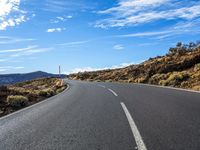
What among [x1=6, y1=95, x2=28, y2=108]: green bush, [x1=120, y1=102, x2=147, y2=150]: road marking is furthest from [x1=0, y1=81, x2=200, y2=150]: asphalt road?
[x1=6, y1=95, x2=28, y2=108]: green bush

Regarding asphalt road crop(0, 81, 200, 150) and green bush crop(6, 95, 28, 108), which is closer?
asphalt road crop(0, 81, 200, 150)

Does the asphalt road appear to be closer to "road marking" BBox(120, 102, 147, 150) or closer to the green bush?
"road marking" BBox(120, 102, 147, 150)

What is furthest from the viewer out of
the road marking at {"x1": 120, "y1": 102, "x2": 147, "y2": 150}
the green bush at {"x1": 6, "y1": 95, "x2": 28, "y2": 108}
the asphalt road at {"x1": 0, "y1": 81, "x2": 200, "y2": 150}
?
the green bush at {"x1": 6, "y1": 95, "x2": 28, "y2": 108}

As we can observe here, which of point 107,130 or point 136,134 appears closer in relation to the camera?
point 136,134

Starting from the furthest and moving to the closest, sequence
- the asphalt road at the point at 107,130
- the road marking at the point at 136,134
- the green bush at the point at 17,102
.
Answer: the green bush at the point at 17,102, the asphalt road at the point at 107,130, the road marking at the point at 136,134

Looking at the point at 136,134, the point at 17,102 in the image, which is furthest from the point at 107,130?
the point at 17,102

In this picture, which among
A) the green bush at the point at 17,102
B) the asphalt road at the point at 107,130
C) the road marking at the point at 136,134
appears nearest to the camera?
the road marking at the point at 136,134

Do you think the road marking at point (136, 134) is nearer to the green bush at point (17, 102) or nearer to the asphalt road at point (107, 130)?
the asphalt road at point (107, 130)

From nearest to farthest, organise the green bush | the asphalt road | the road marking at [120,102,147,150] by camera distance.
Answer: the road marking at [120,102,147,150] < the asphalt road < the green bush

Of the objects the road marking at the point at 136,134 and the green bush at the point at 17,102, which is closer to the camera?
the road marking at the point at 136,134

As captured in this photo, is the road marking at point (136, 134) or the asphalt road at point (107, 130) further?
the asphalt road at point (107, 130)

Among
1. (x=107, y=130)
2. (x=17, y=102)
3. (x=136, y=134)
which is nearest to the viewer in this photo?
(x=136, y=134)

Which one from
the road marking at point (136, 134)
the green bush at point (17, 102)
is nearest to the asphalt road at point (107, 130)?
the road marking at point (136, 134)

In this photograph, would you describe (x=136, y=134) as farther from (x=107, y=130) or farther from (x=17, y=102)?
(x=17, y=102)
